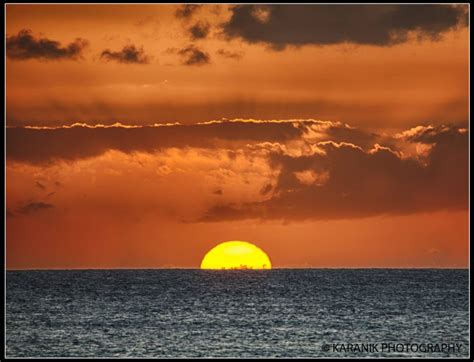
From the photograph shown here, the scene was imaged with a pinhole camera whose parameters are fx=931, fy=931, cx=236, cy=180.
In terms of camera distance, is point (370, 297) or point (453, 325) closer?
point (453, 325)

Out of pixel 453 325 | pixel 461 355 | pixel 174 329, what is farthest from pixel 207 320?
pixel 461 355

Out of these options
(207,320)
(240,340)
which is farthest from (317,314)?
(240,340)

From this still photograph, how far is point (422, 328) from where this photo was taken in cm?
8300

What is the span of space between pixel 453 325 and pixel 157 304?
42.7 metres

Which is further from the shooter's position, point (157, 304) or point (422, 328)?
point (157, 304)

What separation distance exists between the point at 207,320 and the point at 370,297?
5119 cm

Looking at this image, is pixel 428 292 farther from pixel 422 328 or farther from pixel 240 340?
pixel 240 340

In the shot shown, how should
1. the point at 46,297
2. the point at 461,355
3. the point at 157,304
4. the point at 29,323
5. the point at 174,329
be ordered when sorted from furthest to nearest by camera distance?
the point at 46,297 < the point at 157,304 < the point at 29,323 < the point at 174,329 < the point at 461,355

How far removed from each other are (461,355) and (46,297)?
3304 inches

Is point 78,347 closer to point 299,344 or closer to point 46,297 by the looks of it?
point 299,344

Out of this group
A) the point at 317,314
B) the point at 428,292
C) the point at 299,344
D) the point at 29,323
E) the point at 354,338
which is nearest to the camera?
the point at 299,344

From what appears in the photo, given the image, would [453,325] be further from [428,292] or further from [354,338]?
Result: [428,292]

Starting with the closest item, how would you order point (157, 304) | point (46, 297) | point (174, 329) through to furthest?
point (174, 329) < point (157, 304) < point (46, 297)

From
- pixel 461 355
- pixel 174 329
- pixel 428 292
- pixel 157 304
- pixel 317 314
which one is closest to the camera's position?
pixel 461 355
